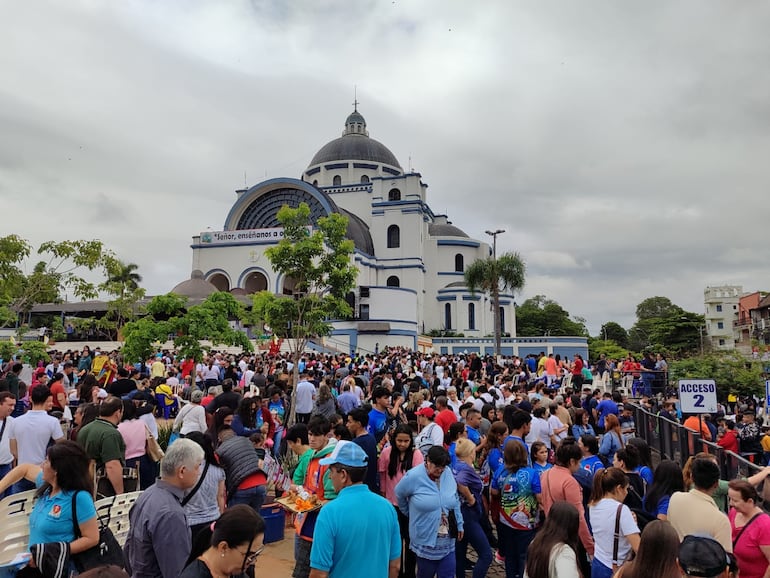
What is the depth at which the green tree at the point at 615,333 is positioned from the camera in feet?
271

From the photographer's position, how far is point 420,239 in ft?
163

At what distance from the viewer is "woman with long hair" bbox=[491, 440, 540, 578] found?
15.8ft

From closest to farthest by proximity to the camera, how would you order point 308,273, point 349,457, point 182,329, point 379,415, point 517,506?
point 349,457 < point 517,506 < point 379,415 < point 308,273 < point 182,329

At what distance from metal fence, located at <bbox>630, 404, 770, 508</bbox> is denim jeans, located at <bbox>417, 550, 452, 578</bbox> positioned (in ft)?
9.62

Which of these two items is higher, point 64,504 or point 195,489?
point 64,504

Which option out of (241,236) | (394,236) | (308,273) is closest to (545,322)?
(394,236)

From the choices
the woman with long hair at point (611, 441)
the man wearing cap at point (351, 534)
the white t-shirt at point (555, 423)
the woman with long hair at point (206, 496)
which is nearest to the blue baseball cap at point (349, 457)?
the man wearing cap at point (351, 534)

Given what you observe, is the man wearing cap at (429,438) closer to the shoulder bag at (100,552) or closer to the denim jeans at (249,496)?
the denim jeans at (249,496)

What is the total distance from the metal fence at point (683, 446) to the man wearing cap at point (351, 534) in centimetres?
385

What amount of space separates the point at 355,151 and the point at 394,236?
10.2 m

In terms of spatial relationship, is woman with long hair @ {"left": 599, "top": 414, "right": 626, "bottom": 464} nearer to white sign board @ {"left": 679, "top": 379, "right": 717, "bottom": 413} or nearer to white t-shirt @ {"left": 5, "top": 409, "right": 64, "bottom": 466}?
white sign board @ {"left": 679, "top": 379, "right": 717, "bottom": 413}

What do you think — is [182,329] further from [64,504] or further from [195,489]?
[64,504]

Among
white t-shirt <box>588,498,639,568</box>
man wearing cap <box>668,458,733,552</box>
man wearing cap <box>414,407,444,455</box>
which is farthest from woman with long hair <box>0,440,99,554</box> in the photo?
man wearing cap <box>668,458,733,552</box>

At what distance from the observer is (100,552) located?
3434 millimetres
